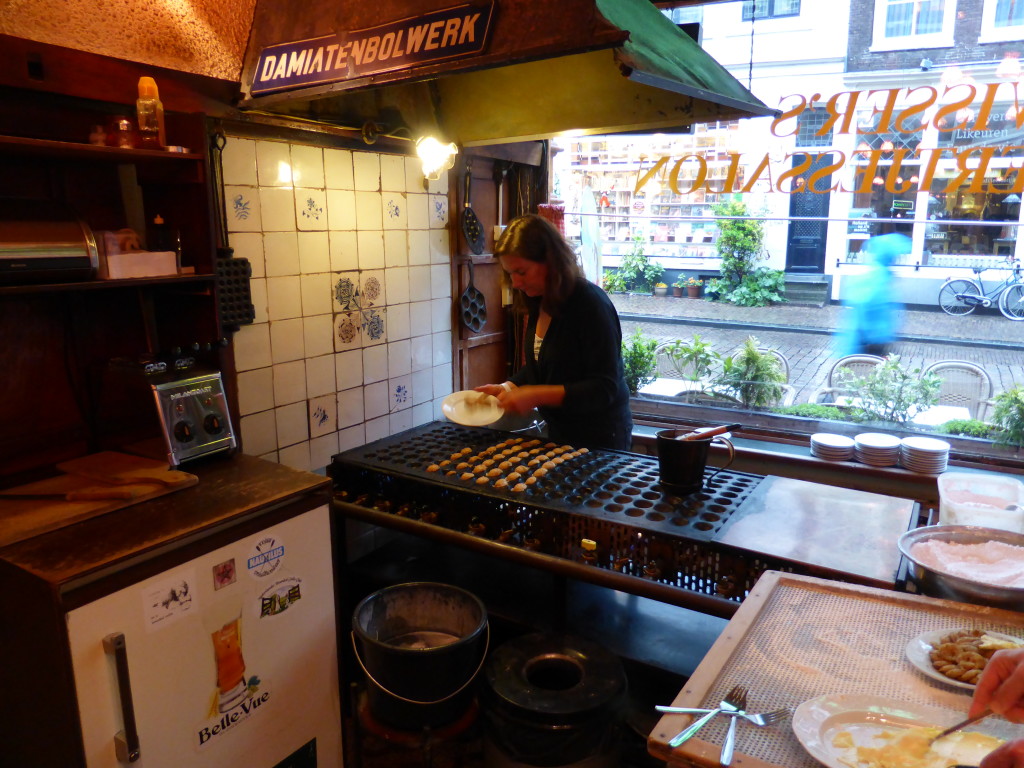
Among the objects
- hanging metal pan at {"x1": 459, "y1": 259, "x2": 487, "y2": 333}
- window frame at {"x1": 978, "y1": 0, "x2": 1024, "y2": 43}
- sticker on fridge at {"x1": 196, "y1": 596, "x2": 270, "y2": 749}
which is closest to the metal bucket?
sticker on fridge at {"x1": 196, "y1": 596, "x2": 270, "y2": 749}

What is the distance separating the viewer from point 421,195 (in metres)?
3.26

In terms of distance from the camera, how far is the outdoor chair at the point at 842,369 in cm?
349

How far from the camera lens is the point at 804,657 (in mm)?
1247

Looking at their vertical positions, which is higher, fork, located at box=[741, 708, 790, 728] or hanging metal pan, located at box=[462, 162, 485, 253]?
hanging metal pan, located at box=[462, 162, 485, 253]

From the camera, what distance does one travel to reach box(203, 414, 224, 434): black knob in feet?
7.23

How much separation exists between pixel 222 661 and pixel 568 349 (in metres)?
1.59

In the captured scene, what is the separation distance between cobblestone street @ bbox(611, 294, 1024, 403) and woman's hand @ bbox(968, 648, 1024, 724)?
2.58m

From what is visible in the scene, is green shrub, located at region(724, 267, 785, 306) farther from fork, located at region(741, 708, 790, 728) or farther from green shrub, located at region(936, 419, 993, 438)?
fork, located at region(741, 708, 790, 728)

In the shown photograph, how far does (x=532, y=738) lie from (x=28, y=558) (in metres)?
1.28

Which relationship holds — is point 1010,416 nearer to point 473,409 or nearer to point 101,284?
point 473,409

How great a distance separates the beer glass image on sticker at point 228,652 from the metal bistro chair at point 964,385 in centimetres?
314

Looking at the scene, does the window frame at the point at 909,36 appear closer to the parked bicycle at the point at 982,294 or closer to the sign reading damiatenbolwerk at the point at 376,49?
the parked bicycle at the point at 982,294

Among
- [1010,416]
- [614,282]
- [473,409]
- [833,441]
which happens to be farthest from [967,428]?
[473,409]

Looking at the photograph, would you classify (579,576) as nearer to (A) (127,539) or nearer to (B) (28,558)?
(A) (127,539)
